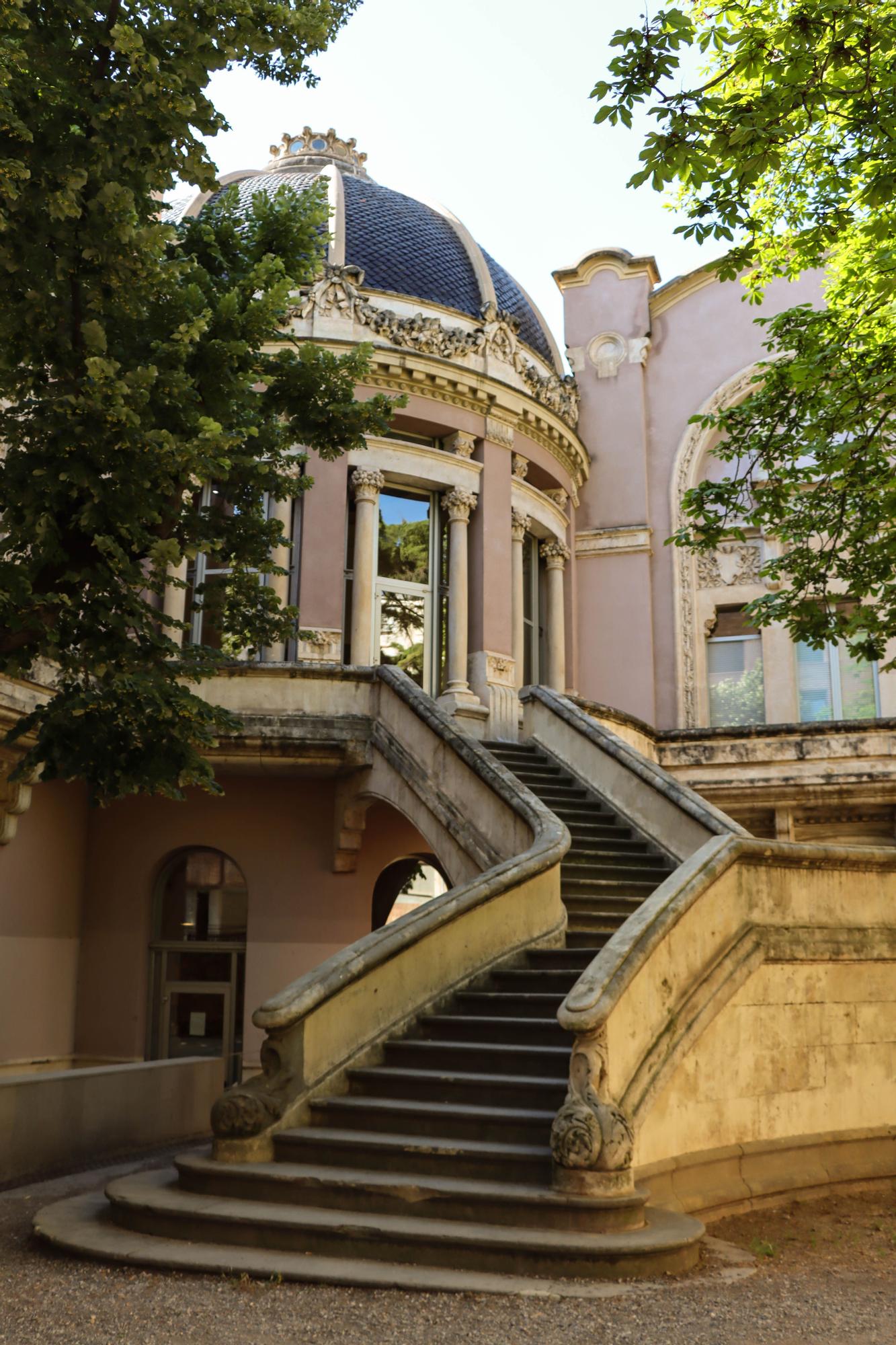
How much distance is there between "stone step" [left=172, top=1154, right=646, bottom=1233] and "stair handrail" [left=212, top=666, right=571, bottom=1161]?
0.26m

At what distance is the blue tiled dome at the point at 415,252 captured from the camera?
18.8 m

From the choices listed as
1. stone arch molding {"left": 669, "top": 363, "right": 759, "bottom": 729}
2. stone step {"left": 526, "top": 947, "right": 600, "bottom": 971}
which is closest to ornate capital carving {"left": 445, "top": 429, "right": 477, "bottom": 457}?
stone arch molding {"left": 669, "top": 363, "right": 759, "bottom": 729}

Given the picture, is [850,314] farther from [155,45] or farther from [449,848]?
[155,45]

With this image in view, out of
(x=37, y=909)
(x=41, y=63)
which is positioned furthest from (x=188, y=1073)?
(x=41, y=63)

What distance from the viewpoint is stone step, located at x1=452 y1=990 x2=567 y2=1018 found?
905 centimetres

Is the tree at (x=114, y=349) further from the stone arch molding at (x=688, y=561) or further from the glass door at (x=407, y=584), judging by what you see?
the stone arch molding at (x=688, y=561)

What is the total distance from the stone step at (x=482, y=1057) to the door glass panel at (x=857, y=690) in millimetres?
12975

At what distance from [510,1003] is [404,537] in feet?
32.9

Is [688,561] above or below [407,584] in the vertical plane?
above

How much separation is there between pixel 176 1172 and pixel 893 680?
14.8 m

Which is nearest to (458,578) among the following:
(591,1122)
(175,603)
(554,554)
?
(554,554)

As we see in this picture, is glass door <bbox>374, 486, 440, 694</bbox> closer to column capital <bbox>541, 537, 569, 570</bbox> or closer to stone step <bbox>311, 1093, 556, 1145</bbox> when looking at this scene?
column capital <bbox>541, 537, 569, 570</bbox>

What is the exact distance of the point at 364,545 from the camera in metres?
17.2

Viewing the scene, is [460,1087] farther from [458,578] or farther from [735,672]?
[735,672]
